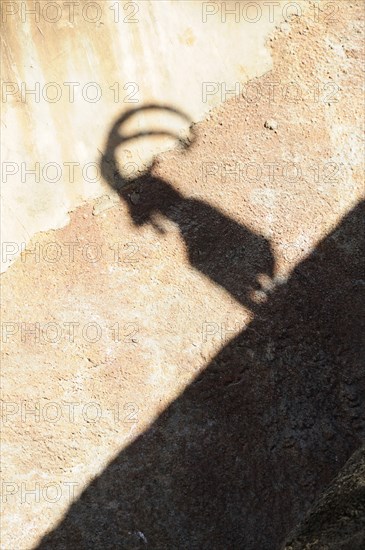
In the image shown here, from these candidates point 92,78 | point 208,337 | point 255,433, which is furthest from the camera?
point 92,78

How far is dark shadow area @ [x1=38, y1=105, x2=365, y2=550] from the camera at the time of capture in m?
5.68

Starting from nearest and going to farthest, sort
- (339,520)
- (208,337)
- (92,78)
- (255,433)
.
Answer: (339,520), (255,433), (208,337), (92,78)

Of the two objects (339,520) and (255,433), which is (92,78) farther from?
(339,520)

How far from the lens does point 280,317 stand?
636 centimetres

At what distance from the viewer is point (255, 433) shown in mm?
5910

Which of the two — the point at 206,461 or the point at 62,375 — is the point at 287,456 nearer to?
the point at 206,461

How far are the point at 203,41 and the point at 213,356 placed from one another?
316 centimetres

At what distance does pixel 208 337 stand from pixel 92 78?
2.80m

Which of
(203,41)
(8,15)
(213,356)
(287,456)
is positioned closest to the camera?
(287,456)

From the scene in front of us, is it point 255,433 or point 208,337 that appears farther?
point 208,337

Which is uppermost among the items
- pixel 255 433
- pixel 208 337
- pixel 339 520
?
pixel 339 520

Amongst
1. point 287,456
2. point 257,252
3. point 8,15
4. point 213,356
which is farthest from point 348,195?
point 8,15

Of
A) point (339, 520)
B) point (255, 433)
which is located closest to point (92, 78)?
point (255, 433)

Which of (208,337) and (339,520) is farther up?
(339,520)
